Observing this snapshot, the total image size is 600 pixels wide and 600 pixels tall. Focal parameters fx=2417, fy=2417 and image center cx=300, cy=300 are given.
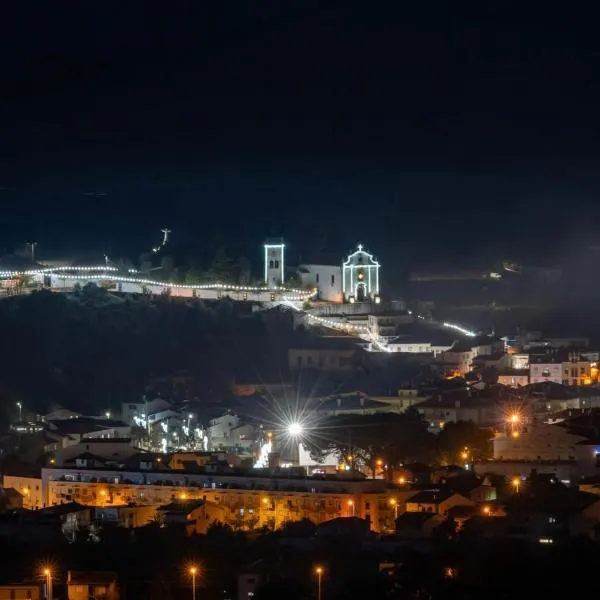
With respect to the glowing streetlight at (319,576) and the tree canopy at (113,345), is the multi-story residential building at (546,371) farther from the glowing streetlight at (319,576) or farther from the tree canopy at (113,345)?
the glowing streetlight at (319,576)

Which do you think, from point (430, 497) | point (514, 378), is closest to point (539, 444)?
point (430, 497)

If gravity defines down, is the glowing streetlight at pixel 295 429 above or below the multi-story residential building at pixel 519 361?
below

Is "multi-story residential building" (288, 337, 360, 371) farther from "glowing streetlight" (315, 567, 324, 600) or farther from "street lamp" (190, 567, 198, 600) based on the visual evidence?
"glowing streetlight" (315, 567, 324, 600)

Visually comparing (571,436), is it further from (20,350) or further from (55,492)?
(20,350)

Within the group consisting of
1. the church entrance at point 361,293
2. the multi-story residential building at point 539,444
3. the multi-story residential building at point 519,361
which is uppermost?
the church entrance at point 361,293

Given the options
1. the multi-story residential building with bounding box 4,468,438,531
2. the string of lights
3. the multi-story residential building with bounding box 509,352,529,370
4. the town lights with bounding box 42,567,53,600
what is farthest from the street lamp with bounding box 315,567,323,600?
the string of lights

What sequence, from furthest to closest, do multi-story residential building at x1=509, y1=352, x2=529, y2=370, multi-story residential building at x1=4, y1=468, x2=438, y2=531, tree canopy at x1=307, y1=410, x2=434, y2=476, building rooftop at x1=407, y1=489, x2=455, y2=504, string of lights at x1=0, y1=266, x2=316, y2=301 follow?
string of lights at x1=0, y1=266, x2=316, y2=301
multi-story residential building at x1=509, y1=352, x2=529, y2=370
tree canopy at x1=307, y1=410, x2=434, y2=476
multi-story residential building at x1=4, y1=468, x2=438, y2=531
building rooftop at x1=407, y1=489, x2=455, y2=504

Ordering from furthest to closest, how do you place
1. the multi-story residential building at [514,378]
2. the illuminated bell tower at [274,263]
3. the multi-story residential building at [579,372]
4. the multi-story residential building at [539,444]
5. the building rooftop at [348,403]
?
the illuminated bell tower at [274,263] < the multi-story residential building at [579,372] < the multi-story residential building at [514,378] < the building rooftop at [348,403] < the multi-story residential building at [539,444]

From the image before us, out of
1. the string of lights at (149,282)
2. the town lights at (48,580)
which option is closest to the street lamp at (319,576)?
the town lights at (48,580)
